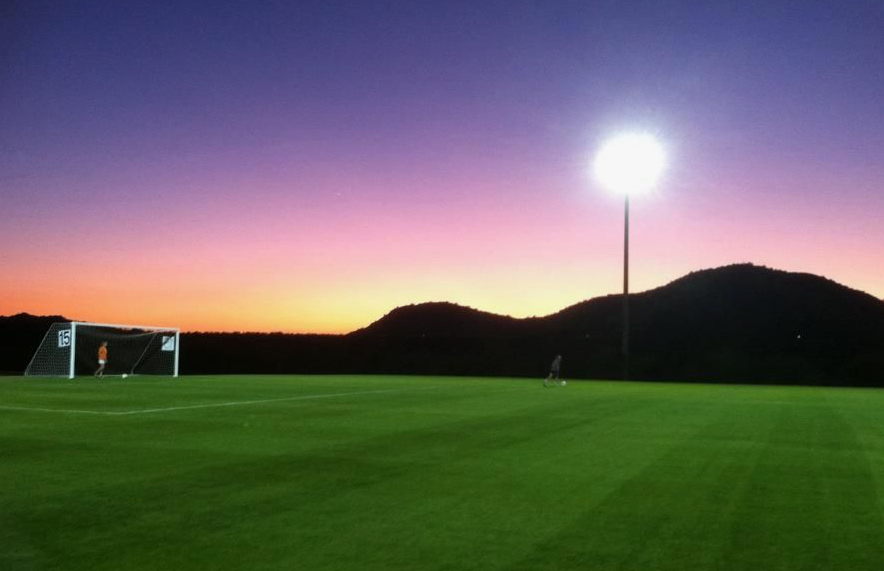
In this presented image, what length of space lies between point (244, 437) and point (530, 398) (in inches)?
495

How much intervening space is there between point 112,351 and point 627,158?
3124 centimetres

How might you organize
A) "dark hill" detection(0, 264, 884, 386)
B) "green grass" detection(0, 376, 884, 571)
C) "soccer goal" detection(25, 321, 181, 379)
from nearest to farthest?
"green grass" detection(0, 376, 884, 571) < "soccer goal" detection(25, 321, 181, 379) < "dark hill" detection(0, 264, 884, 386)

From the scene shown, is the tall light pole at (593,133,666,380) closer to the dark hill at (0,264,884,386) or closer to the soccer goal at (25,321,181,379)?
the dark hill at (0,264,884,386)

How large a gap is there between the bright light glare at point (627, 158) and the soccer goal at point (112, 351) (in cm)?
2493

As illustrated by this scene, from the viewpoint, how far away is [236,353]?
58.3 meters

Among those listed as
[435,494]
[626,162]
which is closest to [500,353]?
[626,162]

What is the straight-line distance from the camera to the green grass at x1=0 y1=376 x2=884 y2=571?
5.59 metres

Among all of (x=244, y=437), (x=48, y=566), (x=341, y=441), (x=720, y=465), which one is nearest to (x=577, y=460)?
(x=720, y=465)

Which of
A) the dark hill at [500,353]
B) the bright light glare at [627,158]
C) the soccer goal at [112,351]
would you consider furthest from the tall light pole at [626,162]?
the soccer goal at [112,351]

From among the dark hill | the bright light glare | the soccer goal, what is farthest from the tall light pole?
the soccer goal

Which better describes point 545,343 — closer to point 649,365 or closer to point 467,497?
point 649,365

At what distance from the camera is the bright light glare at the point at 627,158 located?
42875mm

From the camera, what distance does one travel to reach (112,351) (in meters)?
45.9

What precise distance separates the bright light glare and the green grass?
1123 inches
